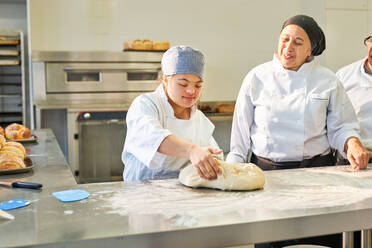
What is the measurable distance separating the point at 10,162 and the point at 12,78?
145 inches

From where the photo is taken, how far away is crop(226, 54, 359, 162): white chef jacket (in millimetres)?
1935

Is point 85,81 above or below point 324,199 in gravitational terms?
above

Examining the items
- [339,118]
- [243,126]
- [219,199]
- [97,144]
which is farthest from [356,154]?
[97,144]

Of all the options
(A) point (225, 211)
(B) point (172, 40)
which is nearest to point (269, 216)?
(A) point (225, 211)

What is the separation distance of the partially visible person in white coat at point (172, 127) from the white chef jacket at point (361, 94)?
0.83 m

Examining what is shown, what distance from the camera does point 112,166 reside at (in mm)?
4113

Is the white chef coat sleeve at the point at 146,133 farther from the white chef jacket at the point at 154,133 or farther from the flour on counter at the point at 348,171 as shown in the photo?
the flour on counter at the point at 348,171

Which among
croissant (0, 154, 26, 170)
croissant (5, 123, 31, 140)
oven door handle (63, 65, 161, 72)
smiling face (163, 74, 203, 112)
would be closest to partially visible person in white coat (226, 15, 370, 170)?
smiling face (163, 74, 203, 112)

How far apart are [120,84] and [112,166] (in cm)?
79

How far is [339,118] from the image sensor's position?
1940mm

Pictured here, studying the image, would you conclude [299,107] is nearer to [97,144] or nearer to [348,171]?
[348,171]

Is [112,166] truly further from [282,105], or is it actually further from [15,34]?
[282,105]

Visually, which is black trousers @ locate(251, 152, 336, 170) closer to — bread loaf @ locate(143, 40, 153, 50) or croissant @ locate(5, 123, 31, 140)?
croissant @ locate(5, 123, 31, 140)

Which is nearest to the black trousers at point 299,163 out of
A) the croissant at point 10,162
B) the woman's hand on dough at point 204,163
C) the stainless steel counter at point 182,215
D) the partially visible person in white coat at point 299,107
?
the partially visible person in white coat at point 299,107
